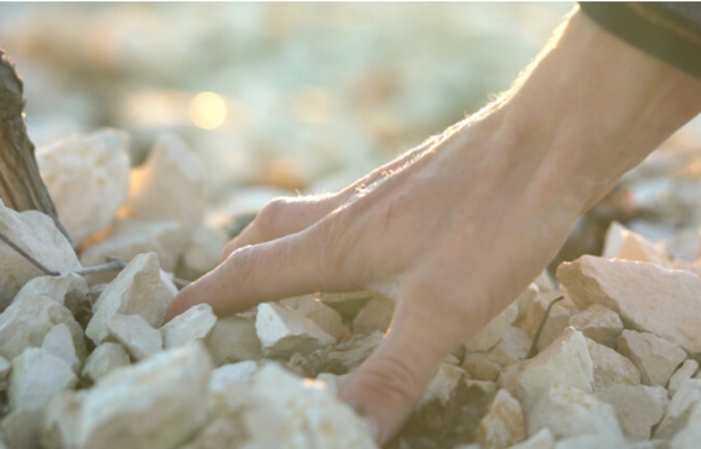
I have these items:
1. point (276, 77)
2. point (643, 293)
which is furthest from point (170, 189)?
point (276, 77)

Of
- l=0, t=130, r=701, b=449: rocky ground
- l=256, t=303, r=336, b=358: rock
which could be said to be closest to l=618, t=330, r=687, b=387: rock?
l=0, t=130, r=701, b=449: rocky ground

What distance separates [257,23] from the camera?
23.9 feet

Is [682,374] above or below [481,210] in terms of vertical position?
below

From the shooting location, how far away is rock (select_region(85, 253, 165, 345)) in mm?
1345

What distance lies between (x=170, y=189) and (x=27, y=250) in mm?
884

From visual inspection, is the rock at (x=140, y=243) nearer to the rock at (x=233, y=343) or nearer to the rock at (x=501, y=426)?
the rock at (x=233, y=343)

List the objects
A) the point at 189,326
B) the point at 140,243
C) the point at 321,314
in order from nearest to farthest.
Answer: the point at 189,326
the point at 321,314
the point at 140,243

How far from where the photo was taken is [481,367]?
1.39 m

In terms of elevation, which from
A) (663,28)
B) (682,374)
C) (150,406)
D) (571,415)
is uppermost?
(663,28)

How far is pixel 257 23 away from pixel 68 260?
6014 mm

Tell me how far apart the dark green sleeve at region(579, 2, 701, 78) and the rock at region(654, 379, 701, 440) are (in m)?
0.48

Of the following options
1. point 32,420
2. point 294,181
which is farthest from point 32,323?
point 294,181

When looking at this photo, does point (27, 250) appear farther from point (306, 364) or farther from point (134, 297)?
point (306, 364)

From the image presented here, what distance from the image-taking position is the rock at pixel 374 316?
1518 mm
